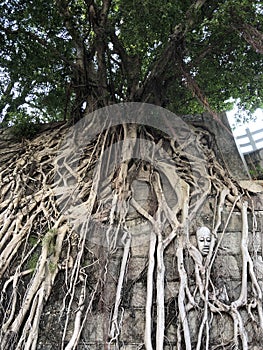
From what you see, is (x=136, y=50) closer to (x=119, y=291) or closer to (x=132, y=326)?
(x=119, y=291)

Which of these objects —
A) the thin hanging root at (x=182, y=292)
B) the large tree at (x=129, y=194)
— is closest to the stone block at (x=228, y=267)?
the large tree at (x=129, y=194)

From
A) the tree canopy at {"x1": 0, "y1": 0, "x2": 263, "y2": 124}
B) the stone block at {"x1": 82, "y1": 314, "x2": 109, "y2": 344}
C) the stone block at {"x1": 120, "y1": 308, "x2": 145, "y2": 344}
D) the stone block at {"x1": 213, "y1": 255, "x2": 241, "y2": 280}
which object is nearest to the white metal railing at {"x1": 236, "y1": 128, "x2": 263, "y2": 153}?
the tree canopy at {"x1": 0, "y1": 0, "x2": 263, "y2": 124}

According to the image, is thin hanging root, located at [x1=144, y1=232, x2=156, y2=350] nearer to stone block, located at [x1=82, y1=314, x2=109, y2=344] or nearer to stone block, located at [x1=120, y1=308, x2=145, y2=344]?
stone block, located at [x1=120, y1=308, x2=145, y2=344]

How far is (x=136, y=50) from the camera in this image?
3.15 m

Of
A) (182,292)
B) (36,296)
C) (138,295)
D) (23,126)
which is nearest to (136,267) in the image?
(138,295)

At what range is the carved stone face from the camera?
178cm

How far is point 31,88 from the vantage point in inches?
157

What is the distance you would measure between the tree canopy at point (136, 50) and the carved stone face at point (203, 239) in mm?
1022

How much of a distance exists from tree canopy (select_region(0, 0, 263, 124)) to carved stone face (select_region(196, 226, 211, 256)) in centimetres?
102

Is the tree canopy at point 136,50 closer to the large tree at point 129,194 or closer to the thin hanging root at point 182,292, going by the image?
the large tree at point 129,194

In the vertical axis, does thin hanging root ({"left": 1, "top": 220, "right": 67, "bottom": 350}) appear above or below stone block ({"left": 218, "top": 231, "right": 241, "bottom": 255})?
below

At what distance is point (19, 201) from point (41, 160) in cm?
60

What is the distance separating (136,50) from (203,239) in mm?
2067

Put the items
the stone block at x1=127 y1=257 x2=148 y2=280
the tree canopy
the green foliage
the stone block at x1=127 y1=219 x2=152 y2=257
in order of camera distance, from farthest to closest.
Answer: the green foliage → the tree canopy → the stone block at x1=127 y1=219 x2=152 y2=257 → the stone block at x1=127 y1=257 x2=148 y2=280
